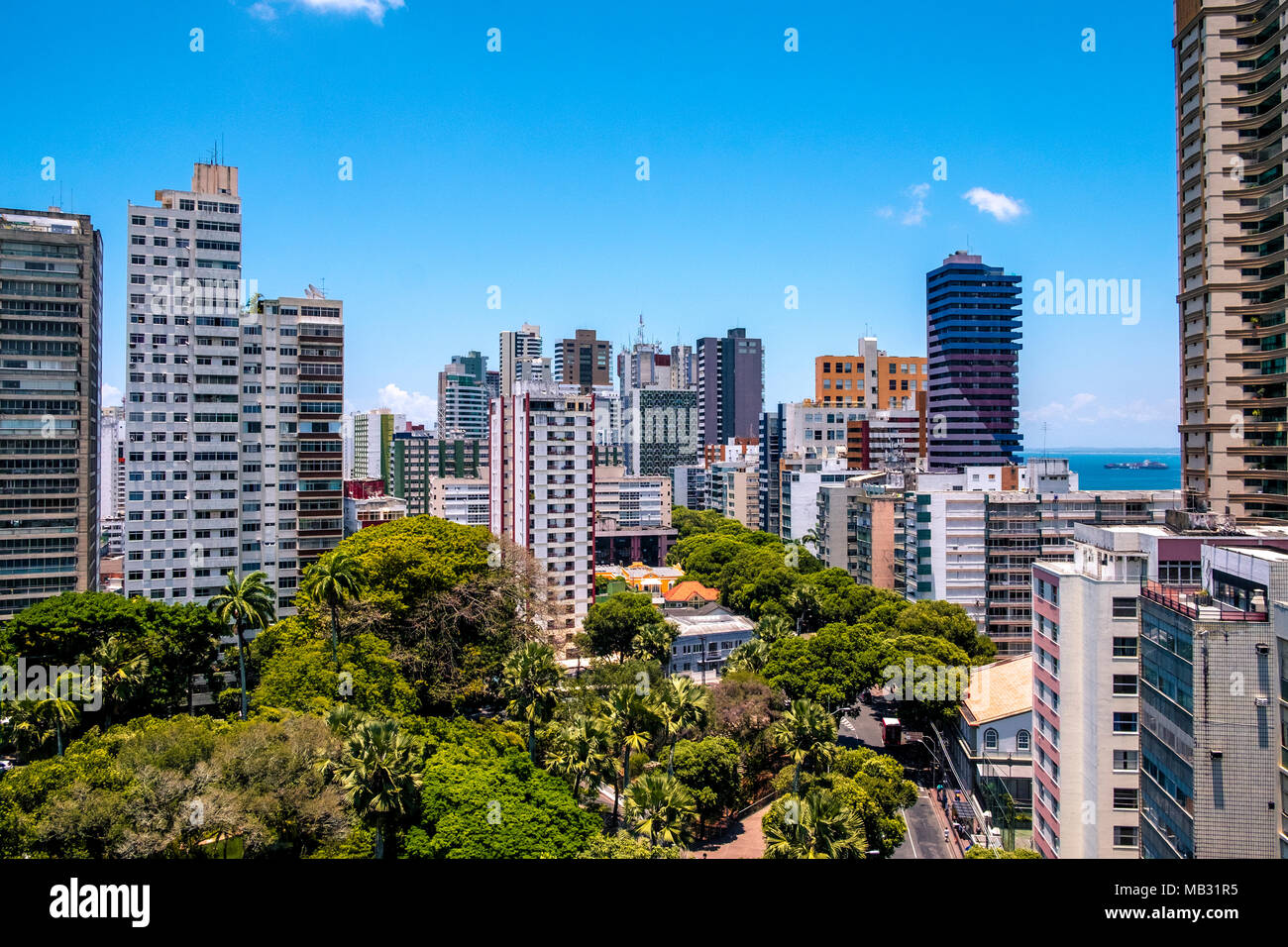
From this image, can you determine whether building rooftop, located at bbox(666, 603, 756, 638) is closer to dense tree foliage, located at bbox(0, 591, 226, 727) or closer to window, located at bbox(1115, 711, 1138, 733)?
dense tree foliage, located at bbox(0, 591, 226, 727)

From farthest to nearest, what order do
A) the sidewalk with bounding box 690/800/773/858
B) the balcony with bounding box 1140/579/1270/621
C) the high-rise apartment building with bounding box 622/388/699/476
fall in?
the high-rise apartment building with bounding box 622/388/699/476, the sidewalk with bounding box 690/800/773/858, the balcony with bounding box 1140/579/1270/621

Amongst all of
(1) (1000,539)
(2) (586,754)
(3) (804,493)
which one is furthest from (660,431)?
(2) (586,754)

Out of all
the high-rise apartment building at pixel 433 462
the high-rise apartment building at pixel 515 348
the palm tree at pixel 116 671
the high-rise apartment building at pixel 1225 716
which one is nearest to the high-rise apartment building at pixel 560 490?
the palm tree at pixel 116 671

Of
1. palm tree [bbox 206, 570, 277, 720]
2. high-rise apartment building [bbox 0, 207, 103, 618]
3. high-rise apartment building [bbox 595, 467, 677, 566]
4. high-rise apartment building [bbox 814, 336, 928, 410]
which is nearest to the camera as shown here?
palm tree [bbox 206, 570, 277, 720]

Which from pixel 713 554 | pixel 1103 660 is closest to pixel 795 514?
pixel 713 554

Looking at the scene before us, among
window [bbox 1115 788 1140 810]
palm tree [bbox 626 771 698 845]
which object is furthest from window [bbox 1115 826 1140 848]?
palm tree [bbox 626 771 698 845]
